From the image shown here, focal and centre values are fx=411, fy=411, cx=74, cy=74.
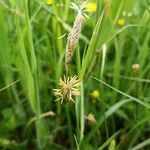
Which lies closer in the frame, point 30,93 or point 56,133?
point 30,93

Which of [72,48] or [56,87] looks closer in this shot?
[72,48]

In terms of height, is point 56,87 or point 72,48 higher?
point 72,48

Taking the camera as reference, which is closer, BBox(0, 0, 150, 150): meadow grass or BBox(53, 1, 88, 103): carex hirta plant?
BBox(53, 1, 88, 103): carex hirta plant

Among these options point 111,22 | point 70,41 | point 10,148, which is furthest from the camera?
point 10,148

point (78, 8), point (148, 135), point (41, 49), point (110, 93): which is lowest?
point (148, 135)

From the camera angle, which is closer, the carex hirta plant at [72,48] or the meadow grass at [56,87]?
the carex hirta plant at [72,48]

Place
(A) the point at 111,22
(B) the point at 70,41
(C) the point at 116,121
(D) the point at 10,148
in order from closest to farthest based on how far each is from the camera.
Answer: (B) the point at 70,41 → (A) the point at 111,22 → (D) the point at 10,148 → (C) the point at 116,121

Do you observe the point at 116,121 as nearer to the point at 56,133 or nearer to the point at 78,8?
the point at 56,133

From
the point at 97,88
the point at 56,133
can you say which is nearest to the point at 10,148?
the point at 56,133
